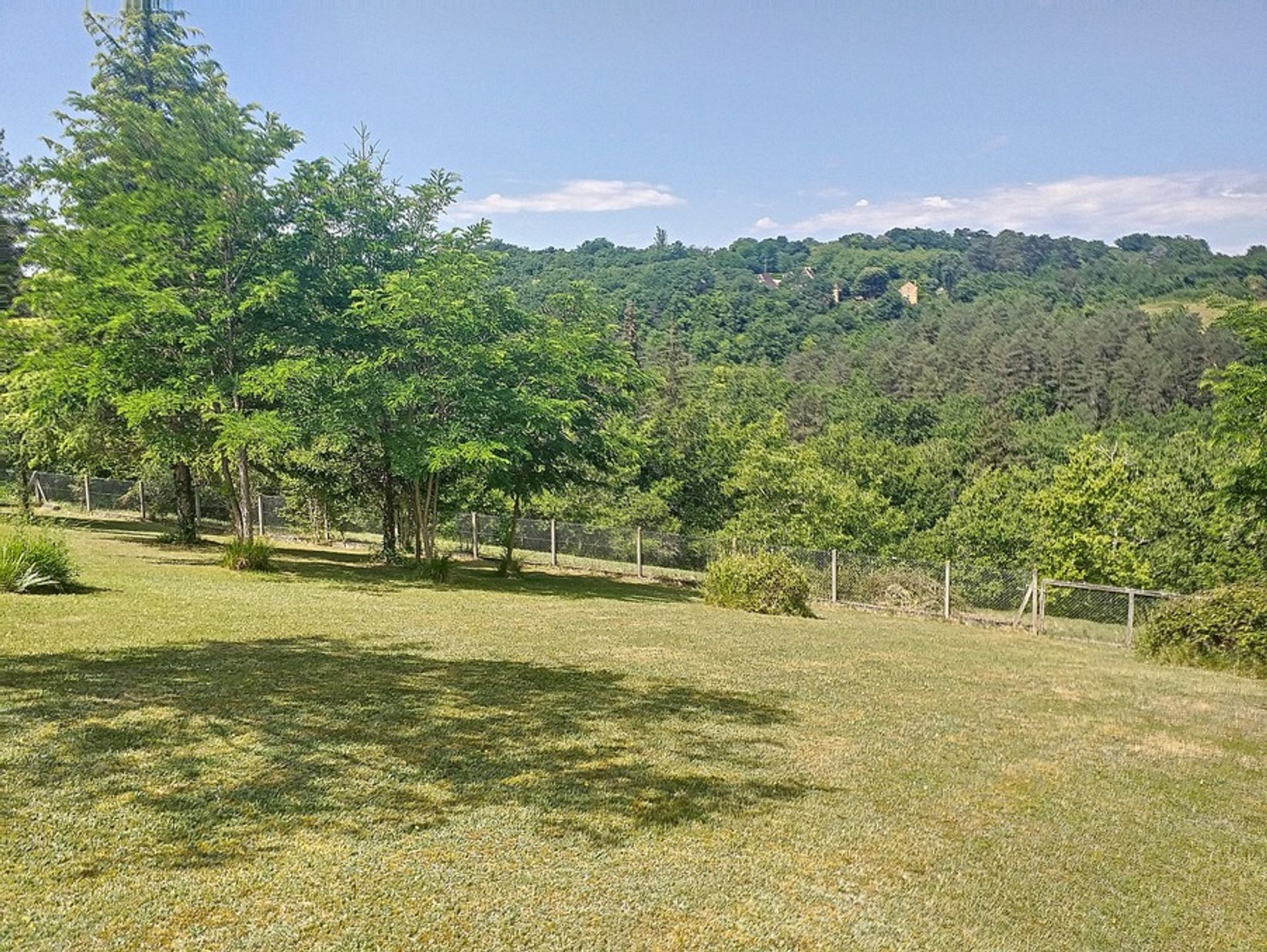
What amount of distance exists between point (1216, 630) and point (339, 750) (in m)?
13.5

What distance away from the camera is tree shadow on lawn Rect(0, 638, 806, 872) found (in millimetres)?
5012

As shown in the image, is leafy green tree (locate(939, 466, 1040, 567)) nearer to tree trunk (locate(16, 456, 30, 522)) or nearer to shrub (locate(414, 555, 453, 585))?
shrub (locate(414, 555, 453, 585))

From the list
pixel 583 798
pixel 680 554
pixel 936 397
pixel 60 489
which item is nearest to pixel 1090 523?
pixel 680 554

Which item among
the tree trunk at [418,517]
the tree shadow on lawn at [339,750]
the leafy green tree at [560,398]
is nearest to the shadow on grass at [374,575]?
the tree trunk at [418,517]

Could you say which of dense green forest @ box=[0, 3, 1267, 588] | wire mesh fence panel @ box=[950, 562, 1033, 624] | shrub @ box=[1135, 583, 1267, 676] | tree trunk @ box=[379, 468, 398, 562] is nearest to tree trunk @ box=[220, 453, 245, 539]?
dense green forest @ box=[0, 3, 1267, 588]

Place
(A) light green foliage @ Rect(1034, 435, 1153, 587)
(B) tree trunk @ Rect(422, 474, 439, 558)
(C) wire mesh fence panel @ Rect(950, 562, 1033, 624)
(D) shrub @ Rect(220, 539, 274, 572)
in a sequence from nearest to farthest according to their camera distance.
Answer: (D) shrub @ Rect(220, 539, 274, 572) < (C) wire mesh fence panel @ Rect(950, 562, 1033, 624) < (B) tree trunk @ Rect(422, 474, 439, 558) < (A) light green foliage @ Rect(1034, 435, 1153, 587)

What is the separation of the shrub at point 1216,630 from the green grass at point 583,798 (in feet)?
8.63

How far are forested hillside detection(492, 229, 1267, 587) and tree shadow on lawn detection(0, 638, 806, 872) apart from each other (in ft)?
49.8

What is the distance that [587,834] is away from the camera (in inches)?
202

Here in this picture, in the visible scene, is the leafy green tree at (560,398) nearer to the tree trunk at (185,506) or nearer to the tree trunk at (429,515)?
the tree trunk at (429,515)

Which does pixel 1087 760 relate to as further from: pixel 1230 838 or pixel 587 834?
pixel 587 834

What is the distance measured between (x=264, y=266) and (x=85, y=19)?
9454mm

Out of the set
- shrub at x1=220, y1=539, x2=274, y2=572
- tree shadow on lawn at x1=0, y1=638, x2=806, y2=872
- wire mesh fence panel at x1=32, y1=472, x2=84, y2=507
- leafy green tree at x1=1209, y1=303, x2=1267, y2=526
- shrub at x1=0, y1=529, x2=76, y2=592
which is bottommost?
tree shadow on lawn at x1=0, y1=638, x2=806, y2=872

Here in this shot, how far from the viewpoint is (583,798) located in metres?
5.69
